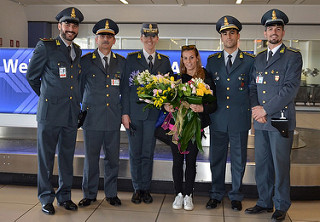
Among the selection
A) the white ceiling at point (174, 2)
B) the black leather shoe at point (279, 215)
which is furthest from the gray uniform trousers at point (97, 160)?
the white ceiling at point (174, 2)

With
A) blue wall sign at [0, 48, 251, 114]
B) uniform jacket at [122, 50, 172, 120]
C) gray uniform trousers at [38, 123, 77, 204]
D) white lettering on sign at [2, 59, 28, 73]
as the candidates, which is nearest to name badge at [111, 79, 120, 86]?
uniform jacket at [122, 50, 172, 120]

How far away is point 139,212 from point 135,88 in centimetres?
119

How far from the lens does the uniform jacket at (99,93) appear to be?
3.44 meters

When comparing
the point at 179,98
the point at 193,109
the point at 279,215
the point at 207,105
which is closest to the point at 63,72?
A: the point at 179,98

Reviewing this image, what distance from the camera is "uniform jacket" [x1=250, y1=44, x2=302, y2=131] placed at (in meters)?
3.07

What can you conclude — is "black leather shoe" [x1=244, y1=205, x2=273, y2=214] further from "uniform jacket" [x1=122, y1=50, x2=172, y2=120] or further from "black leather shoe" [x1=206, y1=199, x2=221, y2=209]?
"uniform jacket" [x1=122, y1=50, x2=172, y2=120]

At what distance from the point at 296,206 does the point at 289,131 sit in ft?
3.07

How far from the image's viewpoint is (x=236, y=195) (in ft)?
11.5

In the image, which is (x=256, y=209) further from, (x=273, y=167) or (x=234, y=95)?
(x=234, y=95)

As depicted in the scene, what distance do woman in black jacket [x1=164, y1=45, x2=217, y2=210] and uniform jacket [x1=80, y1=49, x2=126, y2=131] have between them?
57 cm

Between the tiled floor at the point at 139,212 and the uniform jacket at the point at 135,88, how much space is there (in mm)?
887

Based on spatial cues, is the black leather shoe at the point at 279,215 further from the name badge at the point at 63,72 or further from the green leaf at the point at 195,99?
the name badge at the point at 63,72

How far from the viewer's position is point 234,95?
11.1ft

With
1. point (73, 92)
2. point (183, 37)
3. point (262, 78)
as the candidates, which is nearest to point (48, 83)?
point (73, 92)
